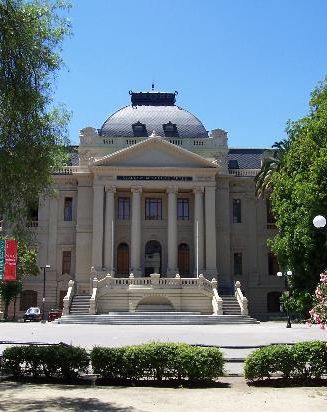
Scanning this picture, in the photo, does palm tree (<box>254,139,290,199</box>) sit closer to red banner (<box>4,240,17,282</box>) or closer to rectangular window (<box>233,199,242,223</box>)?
rectangular window (<box>233,199,242,223</box>)

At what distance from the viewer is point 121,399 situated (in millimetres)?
10711

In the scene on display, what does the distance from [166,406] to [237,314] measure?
112 ft

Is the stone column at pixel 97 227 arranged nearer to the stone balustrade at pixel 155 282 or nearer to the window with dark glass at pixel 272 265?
the stone balustrade at pixel 155 282

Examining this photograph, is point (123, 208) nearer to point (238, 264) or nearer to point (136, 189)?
point (136, 189)

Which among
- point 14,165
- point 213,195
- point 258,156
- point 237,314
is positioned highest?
point 258,156

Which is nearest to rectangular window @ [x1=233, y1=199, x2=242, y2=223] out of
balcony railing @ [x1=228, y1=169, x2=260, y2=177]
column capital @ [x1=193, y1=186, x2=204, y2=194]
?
balcony railing @ [x1=228, y1=169, x2=260, y2=177]

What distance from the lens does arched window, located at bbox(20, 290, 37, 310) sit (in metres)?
51.4

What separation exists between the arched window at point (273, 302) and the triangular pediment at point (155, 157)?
43.2 feet

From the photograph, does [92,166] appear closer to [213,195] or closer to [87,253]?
[87,253]

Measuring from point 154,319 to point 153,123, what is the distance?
2225cm

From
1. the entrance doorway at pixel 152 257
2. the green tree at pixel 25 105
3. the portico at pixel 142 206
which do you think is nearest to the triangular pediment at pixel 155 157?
the portico at pixel 142 206

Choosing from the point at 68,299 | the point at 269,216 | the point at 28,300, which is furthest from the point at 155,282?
the point at 269,216

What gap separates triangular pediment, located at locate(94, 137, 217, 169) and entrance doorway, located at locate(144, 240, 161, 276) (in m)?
7.45

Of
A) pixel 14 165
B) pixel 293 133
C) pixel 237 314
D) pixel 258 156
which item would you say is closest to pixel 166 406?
pixel 14 165
